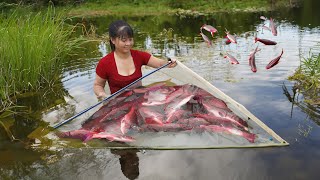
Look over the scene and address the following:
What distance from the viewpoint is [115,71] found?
5.05 m

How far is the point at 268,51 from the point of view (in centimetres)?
957

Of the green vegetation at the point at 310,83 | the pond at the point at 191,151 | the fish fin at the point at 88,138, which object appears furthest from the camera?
the green vegetation at the point at 310,83

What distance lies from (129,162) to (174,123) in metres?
0.67

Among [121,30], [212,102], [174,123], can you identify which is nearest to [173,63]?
[121,30]

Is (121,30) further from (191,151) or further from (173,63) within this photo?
(191,151)

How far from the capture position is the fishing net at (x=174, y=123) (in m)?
3.77

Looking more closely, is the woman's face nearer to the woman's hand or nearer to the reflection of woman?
the woman's hand

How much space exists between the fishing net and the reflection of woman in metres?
0.08

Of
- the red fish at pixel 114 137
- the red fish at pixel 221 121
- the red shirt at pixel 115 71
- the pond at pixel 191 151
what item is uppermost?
the red shirt at pixel 115 71

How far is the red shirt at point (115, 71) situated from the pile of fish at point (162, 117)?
629 millimetres

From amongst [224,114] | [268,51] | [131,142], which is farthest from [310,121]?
[268,51]

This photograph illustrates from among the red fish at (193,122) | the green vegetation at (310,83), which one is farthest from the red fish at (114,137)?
the green vegetation at (310,83)

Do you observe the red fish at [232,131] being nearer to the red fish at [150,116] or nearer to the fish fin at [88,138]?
the red fish at [150,116]

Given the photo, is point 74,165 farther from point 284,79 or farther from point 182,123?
point 284,79
